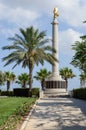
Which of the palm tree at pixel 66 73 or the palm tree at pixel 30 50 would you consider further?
the palm tree at pixel 66 73

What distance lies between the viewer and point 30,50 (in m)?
57.6

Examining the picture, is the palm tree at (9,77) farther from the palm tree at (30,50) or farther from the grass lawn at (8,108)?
the grass lawn at (8,108)

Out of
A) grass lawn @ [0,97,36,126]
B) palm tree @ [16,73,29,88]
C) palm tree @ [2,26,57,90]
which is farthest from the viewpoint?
palm tree @ [16,73,29,88]

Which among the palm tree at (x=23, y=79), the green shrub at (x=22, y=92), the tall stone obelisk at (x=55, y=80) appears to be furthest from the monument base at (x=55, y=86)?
the palm tree at (x=23, y=79)

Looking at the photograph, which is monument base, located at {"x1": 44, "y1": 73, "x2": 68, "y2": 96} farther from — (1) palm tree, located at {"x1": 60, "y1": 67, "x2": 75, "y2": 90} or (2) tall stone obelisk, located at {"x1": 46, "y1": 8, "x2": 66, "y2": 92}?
(1) palm tree, located at {"x1": 60, "y1": 67, "x2": 75, "y2": 90}

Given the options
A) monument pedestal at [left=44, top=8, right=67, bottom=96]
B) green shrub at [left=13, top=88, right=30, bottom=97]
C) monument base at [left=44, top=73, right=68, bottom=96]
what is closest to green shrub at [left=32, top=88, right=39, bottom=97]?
green shrub at [left=13, top=88, right=30, bottom=97]

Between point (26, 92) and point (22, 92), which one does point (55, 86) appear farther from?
point (26, 92)

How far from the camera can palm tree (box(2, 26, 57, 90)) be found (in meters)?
56.5

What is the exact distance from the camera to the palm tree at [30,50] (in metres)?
56.5

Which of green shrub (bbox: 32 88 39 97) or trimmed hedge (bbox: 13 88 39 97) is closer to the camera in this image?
green shrub (bbox: 32 88 39 97)

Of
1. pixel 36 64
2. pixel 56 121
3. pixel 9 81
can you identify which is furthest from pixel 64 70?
pixel 56 121

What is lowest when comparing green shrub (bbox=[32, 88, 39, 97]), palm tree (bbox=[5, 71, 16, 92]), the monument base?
green shrub (bbox=[32, 88, 39, 97])

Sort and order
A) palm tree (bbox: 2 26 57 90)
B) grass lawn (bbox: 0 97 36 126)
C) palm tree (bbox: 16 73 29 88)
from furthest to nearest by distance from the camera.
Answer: palm tree (bbox: 16 73 29 88)
palm tree (bbox: 2 26 57 90)
grass lawn (bbox: 0 97 36 126)

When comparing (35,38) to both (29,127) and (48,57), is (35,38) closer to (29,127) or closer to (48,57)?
(48,57)
